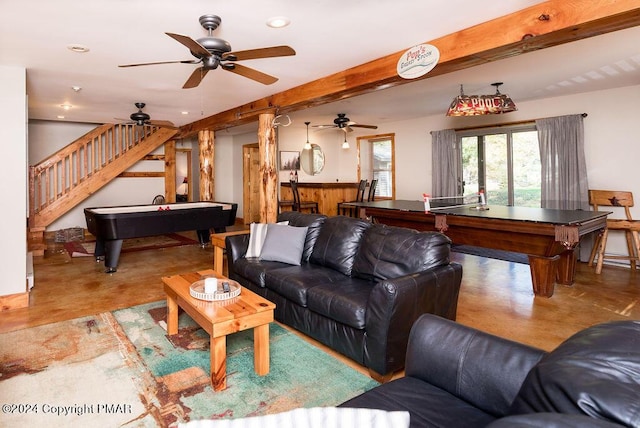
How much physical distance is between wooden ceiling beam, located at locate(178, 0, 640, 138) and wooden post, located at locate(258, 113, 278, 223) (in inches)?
43.9

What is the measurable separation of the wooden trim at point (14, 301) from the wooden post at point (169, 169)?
17.2ft

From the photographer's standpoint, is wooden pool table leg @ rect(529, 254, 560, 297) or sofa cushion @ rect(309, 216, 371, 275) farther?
wooden pool table leg @ rect(529, 254, 560, 297)

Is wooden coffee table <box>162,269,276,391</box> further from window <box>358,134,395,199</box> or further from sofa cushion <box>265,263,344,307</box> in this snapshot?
window <box>358,134,395,199</box>

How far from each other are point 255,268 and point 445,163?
493 cm

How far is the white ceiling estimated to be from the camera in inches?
100

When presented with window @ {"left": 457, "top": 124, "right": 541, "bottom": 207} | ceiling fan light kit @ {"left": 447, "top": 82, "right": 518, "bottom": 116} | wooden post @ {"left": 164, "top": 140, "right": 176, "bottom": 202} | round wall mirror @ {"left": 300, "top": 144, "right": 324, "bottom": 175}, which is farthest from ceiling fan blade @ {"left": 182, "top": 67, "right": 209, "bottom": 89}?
wooden post @ {"left": 164, "top": 140, "right": 176, "bottom": 202}

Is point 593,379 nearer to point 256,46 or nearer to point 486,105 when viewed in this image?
point 256,46

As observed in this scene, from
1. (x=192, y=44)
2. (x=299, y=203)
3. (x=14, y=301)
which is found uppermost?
(x=192, y=44)

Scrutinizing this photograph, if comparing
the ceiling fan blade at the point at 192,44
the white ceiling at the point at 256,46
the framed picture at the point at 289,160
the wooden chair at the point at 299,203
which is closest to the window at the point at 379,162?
the framed picture at the point at 289,160

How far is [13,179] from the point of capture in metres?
3.71

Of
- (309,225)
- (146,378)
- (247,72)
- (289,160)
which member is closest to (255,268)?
(309,225)

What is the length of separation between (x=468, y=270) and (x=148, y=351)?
3.94 m

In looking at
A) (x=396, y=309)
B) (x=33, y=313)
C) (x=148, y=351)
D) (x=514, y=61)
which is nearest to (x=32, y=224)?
(x=33, y=313)

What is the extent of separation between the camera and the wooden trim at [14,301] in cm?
355
